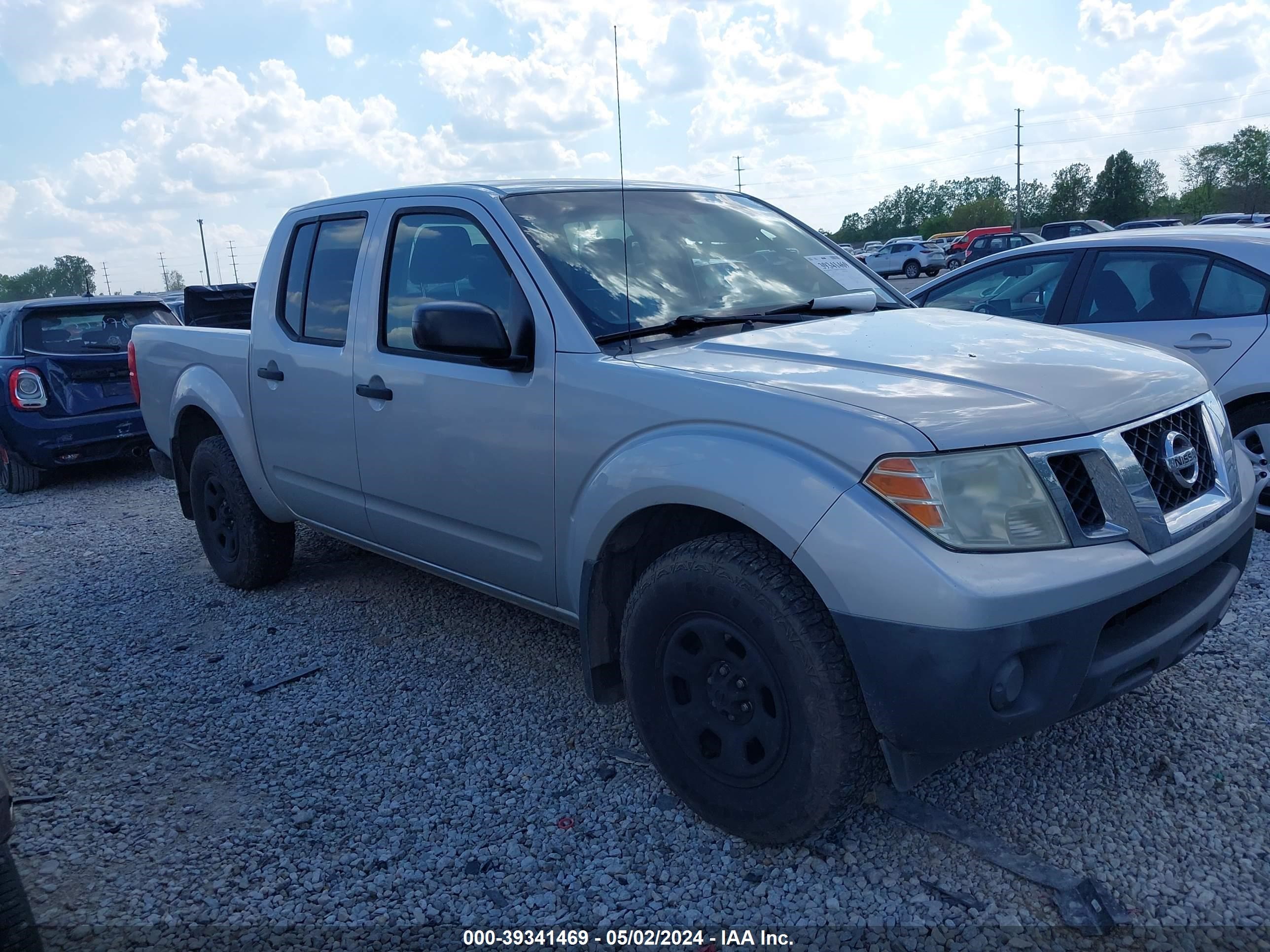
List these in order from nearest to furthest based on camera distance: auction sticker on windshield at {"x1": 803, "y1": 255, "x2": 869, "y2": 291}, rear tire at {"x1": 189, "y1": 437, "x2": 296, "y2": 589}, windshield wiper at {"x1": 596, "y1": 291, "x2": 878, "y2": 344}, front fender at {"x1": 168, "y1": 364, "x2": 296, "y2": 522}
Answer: windshield wiper at {"x1": 596, "y1": 291, "x2": 878, "y2": 344}
auction sticker on windshield at {"x1": 803, "y1": 255, "x2": 869, "y2": 291}
front fender at {"x1": 168, "y1": 364, "x2": 296, "y2": 522}
rear tire at {"x1": 189, "y1": 437, "x2": 296, "y2": 589}

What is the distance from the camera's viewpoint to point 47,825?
3.18m

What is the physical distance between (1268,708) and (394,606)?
3.69m

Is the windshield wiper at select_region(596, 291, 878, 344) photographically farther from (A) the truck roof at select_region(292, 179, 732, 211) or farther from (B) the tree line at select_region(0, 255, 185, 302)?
(B) the tree line at select_region(0, 255, 185, 302)

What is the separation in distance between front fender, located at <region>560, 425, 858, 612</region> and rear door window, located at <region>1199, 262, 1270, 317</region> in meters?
3.89

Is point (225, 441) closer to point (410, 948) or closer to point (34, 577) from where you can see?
point (34, 577)

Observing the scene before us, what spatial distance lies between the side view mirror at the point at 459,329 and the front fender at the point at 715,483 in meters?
0.54

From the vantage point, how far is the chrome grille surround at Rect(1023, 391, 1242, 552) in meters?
2.39

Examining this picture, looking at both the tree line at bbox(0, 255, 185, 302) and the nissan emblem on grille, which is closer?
the nissan emblem on grille

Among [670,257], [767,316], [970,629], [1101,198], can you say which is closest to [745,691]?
[970,629]

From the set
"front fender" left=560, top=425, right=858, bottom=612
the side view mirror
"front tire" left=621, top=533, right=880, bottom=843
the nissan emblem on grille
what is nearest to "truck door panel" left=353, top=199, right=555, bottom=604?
the side view mirror

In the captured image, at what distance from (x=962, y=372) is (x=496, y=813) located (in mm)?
1893

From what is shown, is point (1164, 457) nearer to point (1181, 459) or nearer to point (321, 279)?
point (1181, 459)

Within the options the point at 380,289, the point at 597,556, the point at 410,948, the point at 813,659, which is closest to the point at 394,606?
the point at 380,289

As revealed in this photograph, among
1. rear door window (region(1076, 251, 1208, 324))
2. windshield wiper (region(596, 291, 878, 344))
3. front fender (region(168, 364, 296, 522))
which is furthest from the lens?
rear door window (region(1076, 251, 1208, 324))
